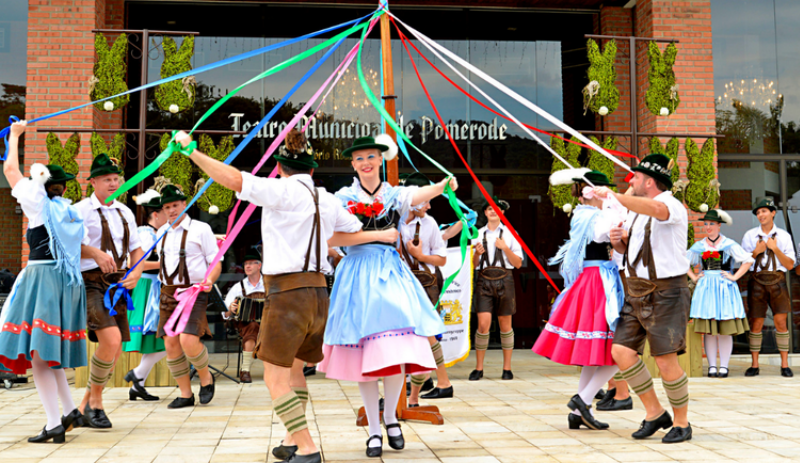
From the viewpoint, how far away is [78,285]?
4629 millimetres

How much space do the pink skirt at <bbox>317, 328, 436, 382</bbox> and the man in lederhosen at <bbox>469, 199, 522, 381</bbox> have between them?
3.82 metres

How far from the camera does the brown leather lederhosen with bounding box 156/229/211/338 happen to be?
5.98 metres

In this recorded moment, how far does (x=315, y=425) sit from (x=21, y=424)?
7.38ft

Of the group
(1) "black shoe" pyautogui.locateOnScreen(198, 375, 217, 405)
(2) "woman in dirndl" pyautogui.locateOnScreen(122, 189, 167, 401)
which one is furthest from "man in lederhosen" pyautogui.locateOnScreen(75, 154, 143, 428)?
(1) "black shoe" pyautogui.locateOnScreen(198, 375, 217, 405)

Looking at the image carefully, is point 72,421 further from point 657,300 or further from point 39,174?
point 657,300

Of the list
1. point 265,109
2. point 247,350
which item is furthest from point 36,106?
point 247,350

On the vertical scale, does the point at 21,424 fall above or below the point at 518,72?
below

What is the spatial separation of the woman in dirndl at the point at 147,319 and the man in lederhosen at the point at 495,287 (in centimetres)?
336

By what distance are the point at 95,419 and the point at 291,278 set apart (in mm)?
2393

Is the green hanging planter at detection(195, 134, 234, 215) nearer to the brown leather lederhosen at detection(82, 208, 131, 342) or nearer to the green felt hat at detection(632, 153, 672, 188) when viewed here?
the brown leather lederhosen at detection(82, 208, 131, 342)

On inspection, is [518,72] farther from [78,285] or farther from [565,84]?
[78,285]

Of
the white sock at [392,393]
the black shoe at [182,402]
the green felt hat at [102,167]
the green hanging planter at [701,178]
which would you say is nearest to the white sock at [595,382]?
the white sock at [392,393]

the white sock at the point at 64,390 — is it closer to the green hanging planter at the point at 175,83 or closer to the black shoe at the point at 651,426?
the green hanging planter at the point at 175,83

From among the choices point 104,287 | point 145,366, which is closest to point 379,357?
point 104,287
